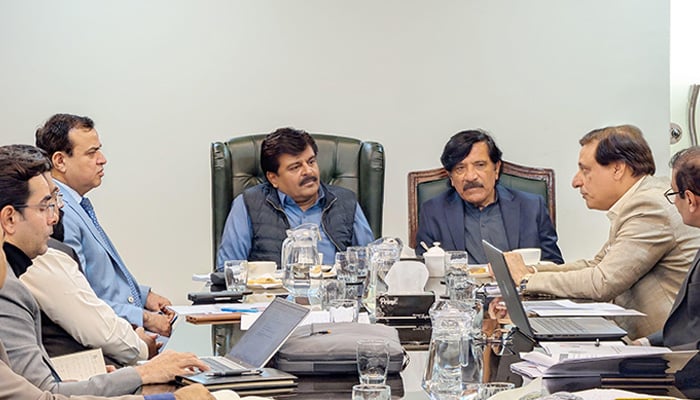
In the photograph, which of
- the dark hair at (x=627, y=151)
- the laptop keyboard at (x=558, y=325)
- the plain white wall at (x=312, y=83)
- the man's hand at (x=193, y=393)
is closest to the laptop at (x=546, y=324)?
the laptop keyboard at (x=558, y=325)

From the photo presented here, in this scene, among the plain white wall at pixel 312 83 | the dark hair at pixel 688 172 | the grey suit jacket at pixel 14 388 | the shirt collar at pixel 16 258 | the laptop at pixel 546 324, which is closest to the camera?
the grey suit jacket at pixel 14 388

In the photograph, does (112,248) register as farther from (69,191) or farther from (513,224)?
(513,224)

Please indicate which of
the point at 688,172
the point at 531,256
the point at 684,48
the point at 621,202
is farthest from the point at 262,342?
the point at 684,48

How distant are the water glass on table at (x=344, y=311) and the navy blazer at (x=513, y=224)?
6.30ft

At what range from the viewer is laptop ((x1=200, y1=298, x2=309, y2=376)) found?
81.8 inches

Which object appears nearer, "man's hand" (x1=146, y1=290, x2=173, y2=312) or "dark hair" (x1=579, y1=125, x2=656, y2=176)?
"dark hair" (x1=579, y1=125, x2=656, y2=176)

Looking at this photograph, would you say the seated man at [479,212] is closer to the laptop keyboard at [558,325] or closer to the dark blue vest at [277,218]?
the dark blue vest at [277,218]

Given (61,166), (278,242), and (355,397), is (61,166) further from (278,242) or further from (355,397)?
(355,397)

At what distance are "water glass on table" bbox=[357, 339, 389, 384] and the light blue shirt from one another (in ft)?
7.20

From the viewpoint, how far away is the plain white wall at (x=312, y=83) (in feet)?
17.1

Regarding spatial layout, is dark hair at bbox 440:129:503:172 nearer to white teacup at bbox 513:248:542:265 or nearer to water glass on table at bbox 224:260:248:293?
white teacup at bbox 513:248:542:265

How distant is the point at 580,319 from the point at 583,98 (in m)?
3.02

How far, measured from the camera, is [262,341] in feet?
7.02

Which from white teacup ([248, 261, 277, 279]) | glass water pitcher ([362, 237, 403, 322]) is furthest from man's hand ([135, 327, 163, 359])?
glass water pitcher ([362, 237, 403, 322])
